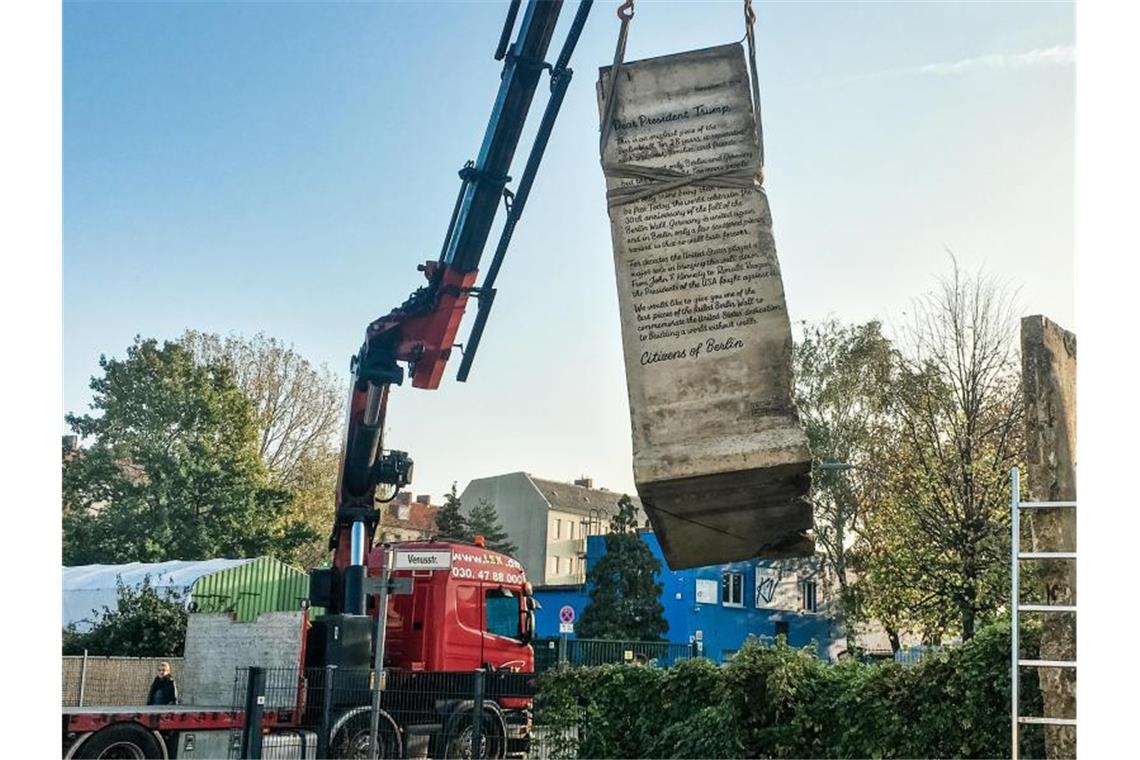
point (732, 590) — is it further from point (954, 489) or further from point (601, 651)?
point (954, 489)

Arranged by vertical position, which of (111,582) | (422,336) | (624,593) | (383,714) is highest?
(422,336)

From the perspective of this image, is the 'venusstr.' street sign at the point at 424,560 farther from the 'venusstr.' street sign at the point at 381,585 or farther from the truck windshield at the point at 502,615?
the 'venusstr.' street sign at the point at 381,585

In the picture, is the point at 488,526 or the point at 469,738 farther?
the point at 488,526

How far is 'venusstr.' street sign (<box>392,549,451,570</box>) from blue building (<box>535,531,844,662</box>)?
672 inches

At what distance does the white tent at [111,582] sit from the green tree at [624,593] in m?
9.82

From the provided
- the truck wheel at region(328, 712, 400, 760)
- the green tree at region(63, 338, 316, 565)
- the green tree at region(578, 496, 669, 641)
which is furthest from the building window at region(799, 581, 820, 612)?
the truck wheel at region(328, 712, 400, 760)

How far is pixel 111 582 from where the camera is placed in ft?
67.9

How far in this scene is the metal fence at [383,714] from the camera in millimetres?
9984

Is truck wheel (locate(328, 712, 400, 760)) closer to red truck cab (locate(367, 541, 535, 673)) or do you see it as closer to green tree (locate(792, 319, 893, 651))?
red truck cab (locate(367, 541, 535, 673))

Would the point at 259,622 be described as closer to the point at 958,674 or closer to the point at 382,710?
the point at 382,710

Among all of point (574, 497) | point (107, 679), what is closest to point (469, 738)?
point (107, 679)

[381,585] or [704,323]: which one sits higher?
[704,323]

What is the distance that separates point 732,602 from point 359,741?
72.4 ft
